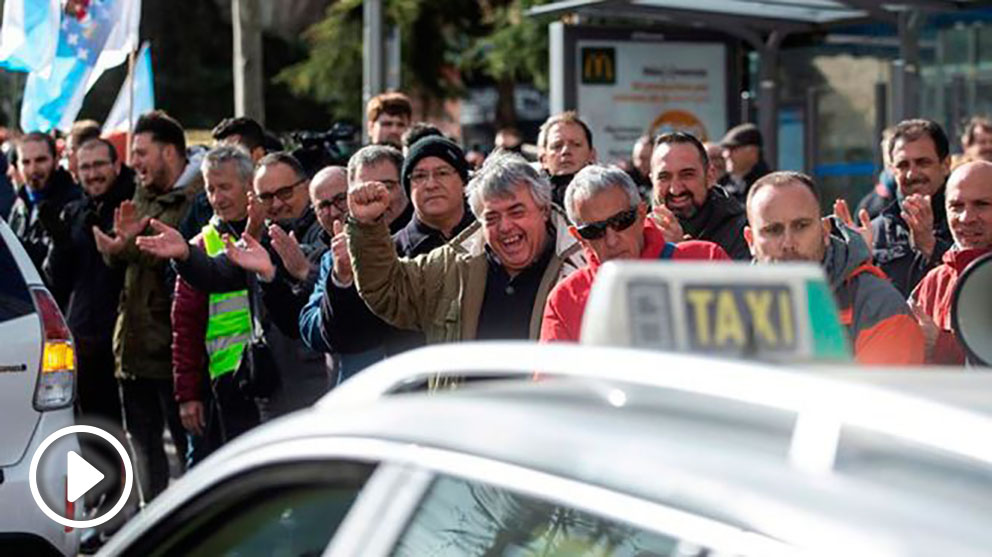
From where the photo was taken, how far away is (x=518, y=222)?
20.3ft

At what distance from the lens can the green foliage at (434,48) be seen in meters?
26.6

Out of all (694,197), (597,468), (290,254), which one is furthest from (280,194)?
(597,468)

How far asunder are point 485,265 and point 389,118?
424 cm

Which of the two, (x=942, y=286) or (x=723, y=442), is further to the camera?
(x=942, y=286)

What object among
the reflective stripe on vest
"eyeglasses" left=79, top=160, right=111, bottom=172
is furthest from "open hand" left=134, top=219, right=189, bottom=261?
"eyeglasses" left=79, top=160, right=111, bottom=172

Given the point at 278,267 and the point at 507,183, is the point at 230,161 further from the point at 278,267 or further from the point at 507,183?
the point at 507,183

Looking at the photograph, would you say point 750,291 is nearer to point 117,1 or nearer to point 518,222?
point 518,222

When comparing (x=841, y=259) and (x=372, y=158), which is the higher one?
(x=372, y=158)

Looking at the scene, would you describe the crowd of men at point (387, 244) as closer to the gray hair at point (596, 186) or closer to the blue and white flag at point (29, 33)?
the gray hair at point (596, 186)

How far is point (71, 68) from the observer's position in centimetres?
1309

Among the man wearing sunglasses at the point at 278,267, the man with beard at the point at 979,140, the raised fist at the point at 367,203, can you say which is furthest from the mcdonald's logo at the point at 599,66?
the raised fist at the point at 367,203

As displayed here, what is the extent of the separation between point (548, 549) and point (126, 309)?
757cm

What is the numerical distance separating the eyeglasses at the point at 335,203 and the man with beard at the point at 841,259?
244 centimetres

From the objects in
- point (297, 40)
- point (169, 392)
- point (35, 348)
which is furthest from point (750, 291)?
point (297, 40)
